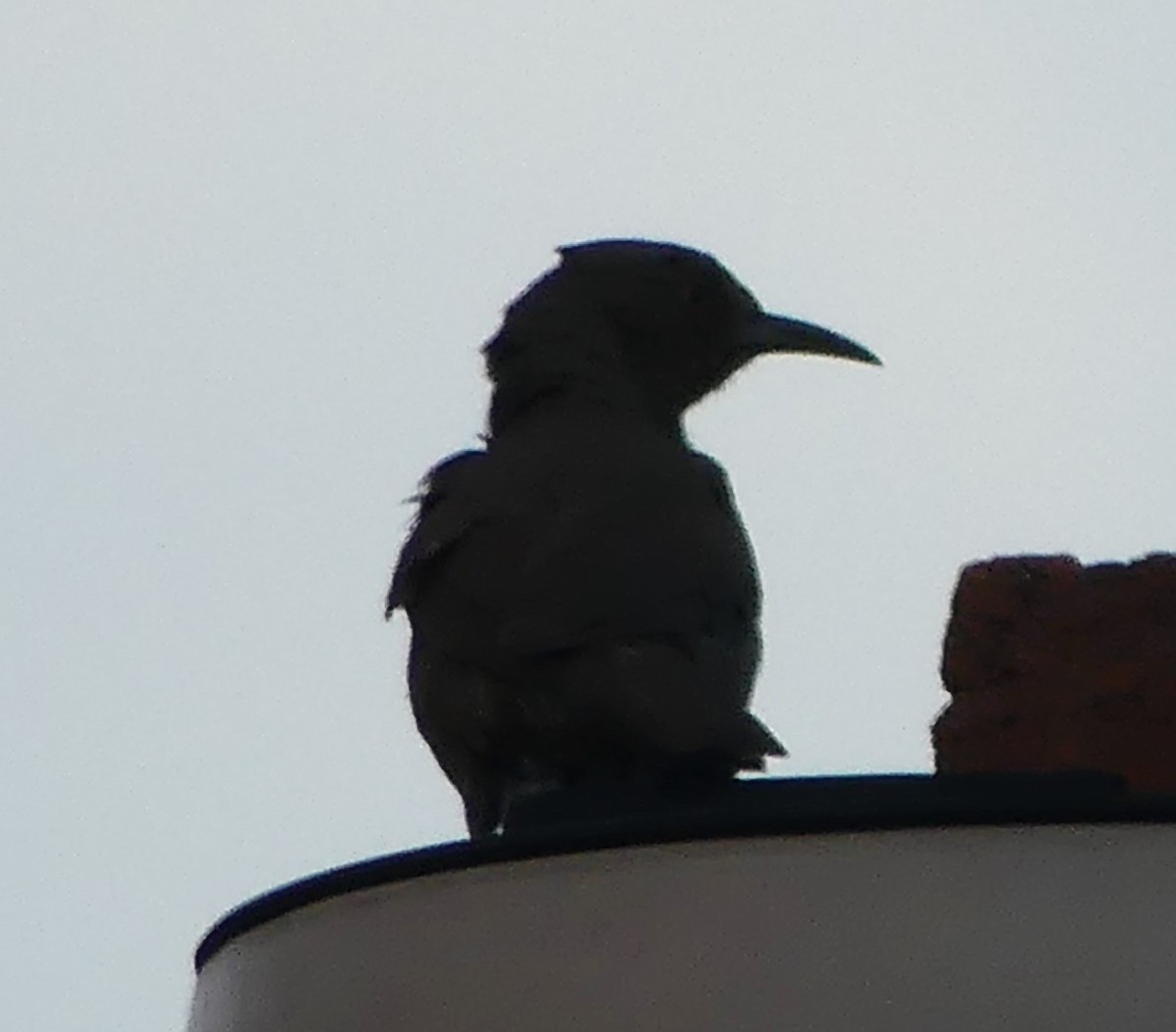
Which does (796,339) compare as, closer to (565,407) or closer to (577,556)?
(565,407)

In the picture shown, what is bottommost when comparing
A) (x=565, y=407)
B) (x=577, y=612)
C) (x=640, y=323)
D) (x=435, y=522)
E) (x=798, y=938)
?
(x=798, y=938)

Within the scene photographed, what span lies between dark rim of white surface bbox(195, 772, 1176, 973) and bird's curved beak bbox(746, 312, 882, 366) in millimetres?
1743

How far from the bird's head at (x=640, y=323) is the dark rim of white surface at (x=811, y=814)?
1486 millimetres

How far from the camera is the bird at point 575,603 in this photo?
6.22 ft

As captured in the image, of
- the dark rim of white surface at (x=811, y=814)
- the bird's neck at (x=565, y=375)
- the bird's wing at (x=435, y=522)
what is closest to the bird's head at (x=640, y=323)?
the bird's neck at (x=565, y=375)

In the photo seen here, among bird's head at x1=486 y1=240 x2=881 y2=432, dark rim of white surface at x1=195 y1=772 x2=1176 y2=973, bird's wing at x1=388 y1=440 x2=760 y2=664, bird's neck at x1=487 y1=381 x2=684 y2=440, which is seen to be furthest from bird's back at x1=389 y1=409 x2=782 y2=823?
dark rim of white surface at x1=195 y1=772 x2=1176 y2=973

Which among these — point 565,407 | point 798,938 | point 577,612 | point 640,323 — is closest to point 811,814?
point 798,938

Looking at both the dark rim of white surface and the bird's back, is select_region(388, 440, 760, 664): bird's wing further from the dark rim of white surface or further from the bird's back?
the dark rim of white surface

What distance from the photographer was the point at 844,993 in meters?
1.00

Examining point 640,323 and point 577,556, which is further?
point 640,323

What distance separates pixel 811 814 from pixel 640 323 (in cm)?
170

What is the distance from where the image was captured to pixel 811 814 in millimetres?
1055

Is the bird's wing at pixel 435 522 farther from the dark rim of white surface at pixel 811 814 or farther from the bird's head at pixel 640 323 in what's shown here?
the dark rim of white surface at pixel 811 814

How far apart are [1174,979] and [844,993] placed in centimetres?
14
